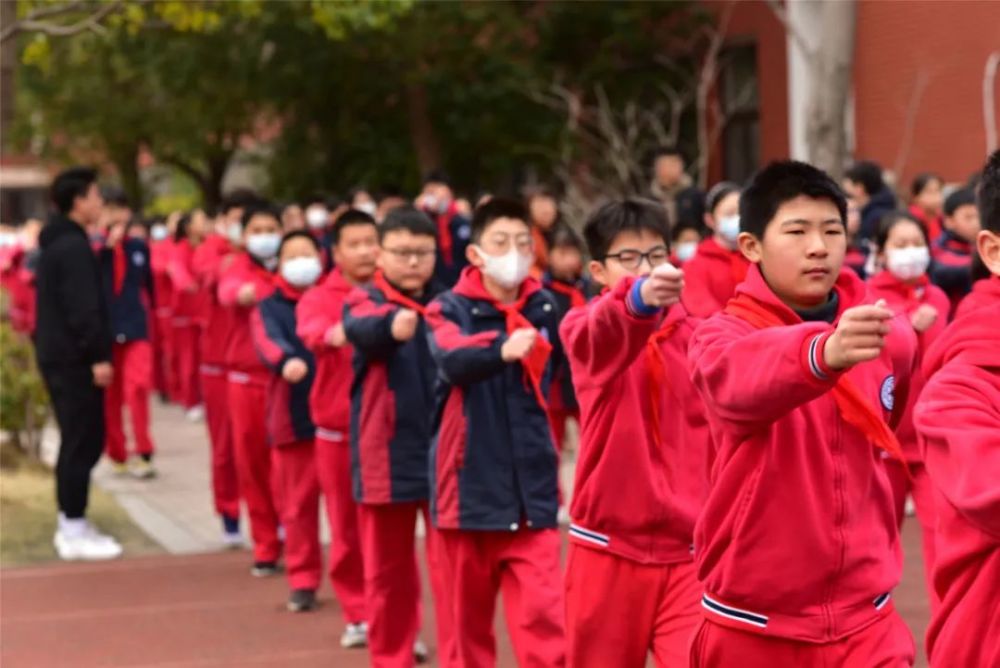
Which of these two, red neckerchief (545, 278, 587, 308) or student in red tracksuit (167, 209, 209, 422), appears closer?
red neckerchief (545, 278, 587, 308)

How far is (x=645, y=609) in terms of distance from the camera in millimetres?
5484

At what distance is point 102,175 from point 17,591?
24.1 metres

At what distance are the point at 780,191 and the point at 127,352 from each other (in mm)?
9895

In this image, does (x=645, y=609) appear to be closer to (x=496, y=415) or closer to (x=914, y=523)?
(x=496, y=415)

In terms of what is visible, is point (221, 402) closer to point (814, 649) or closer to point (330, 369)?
point (330, 369)

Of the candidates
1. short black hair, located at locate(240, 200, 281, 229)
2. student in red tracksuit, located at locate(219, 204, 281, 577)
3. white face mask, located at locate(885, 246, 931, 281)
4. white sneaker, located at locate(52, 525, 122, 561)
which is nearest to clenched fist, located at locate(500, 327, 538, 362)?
white face mask, located at locate(885, 246, 931, 281)

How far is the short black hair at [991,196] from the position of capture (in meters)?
3.80

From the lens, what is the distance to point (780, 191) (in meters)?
4.37

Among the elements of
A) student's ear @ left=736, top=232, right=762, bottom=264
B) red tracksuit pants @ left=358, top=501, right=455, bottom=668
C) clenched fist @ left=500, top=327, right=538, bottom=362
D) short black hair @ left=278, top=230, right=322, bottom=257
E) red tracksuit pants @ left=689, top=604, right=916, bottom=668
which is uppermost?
short black hair @ left=278, top=230, right=322, bottom=257

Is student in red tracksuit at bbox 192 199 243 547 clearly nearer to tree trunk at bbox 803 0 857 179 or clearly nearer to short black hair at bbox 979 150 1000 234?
tree trunk at bbox 803 0 857 179

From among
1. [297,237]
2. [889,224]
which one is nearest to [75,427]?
[297,237]

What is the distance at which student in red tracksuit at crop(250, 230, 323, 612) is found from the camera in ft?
29.7

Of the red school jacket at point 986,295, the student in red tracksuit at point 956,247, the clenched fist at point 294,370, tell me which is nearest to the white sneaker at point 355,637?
the clenched fist at point 294,370

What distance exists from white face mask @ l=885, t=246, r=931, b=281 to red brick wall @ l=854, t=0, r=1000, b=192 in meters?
9.33
